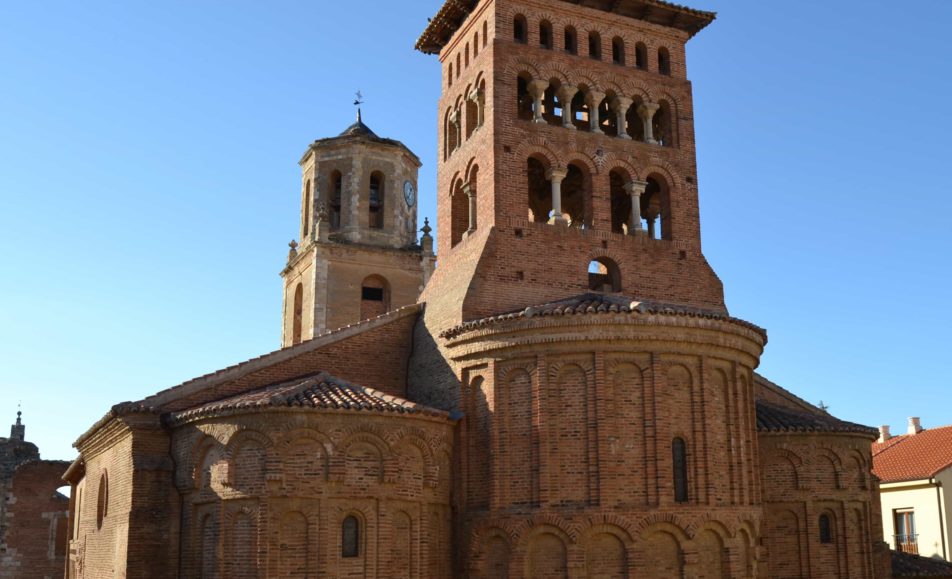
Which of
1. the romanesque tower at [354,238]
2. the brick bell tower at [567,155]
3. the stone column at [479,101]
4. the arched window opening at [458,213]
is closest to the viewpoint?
the brick bell tower at [567,155]

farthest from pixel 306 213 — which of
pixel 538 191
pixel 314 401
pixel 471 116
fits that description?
pixel 314 401

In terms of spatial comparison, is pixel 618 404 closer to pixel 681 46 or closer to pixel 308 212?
pixel 681 46

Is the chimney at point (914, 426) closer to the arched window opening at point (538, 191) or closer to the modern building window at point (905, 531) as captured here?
the modern building window at point (905, 531)

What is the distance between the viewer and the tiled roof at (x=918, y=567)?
23.0 meters

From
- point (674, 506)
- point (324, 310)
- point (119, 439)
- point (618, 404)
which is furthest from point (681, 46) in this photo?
point (119, 439)

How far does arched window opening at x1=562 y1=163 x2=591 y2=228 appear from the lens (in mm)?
21562

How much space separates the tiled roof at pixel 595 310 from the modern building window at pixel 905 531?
19203 millimetres

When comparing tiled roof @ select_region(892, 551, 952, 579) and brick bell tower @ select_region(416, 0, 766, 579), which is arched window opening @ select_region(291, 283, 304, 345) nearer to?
brick bell tower @ select_region(416, 0, 766, 579)

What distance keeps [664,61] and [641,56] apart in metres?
0.63

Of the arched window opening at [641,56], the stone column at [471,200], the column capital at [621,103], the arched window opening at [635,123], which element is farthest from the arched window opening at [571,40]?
the stone column at [471,200]

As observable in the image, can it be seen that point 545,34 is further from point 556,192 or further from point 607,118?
point 556,192

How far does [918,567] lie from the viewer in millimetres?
23453

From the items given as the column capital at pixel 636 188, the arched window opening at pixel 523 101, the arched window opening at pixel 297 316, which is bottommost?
the arched window opening at pixel 297 316

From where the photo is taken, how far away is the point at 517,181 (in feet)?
68.2
